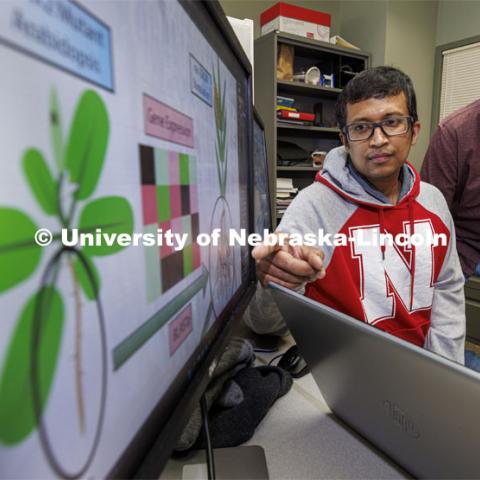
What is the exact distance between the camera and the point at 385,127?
1.08 meters

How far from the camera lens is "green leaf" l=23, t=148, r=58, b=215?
0.18 meters

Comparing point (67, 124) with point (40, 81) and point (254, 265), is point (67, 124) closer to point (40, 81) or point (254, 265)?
point (40, 81)

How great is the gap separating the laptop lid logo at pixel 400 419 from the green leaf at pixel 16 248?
1.62ft

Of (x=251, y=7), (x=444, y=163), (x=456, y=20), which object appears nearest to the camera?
(x=444, y=163)

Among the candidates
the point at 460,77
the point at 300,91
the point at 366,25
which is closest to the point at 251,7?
the point at 300,91

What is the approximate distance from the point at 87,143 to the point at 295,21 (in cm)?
277

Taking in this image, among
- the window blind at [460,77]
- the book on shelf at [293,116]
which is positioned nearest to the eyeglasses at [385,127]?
the book on shelf at [293,116]

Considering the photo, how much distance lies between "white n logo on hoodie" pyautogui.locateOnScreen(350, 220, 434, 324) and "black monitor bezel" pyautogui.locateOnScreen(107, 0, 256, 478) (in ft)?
1.54

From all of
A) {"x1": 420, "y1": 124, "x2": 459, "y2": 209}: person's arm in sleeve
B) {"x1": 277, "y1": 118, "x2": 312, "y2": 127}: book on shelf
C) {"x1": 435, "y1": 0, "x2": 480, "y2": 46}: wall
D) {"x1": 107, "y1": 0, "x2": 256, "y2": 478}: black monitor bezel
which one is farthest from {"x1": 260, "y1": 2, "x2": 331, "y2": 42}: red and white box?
{"x1": 107, "y1": 0, "x2": 256, "y2": 478}: black monitor bezel

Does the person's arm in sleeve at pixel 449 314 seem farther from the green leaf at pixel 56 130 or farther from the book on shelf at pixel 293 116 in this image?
the book on shelf at pixel 293 116

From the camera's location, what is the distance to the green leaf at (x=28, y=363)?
169 millimetres

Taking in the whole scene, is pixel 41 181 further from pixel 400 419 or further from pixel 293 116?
pixel 293 116

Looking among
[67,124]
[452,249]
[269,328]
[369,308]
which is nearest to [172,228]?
[67,124]

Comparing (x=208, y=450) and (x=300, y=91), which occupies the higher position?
(x=300, y=91)
